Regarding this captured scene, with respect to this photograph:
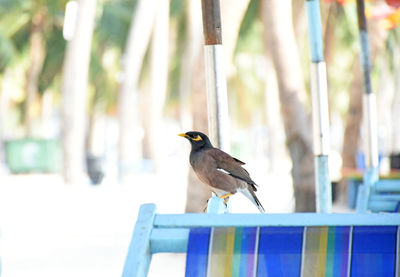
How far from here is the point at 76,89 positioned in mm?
20688

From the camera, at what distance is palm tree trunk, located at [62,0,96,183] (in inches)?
794

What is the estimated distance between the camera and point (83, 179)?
21.1 m

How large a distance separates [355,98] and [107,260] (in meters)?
7.34

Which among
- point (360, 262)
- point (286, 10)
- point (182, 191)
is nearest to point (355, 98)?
point (286, 10)

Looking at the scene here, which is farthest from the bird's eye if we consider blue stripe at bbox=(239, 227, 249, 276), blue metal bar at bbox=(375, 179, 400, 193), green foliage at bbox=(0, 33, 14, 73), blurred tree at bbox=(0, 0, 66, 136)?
green foliage at bbox=(0, 33, 14, 73)

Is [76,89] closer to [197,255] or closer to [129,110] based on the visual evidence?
[129,110]

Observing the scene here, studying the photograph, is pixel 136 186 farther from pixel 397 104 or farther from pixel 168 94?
pixel 168 94

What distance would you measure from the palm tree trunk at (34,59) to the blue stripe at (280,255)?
102 ft

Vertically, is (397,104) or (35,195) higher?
(397,104)

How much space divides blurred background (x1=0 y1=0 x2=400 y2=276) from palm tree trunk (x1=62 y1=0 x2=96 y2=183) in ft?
0.11

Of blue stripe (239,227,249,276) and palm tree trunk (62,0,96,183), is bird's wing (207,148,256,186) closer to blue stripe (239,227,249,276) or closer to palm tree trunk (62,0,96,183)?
blue stripe (239,227,249,276)

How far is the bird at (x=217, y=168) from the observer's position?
3910mm

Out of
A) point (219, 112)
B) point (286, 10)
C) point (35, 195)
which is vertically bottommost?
point (35, 195)

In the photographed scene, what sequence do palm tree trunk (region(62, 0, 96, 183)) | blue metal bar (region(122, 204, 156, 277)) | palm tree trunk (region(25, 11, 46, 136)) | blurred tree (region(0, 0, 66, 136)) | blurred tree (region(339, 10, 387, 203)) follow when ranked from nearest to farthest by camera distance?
blue metal bar (region(122, 204, 156, 277)) → blurred tree (region(339, 10, 387, 203)) → palm tree trunk (region(62, 0, 96, 183)) → blurred tree (region(0, 0, 66, 136)) → palm tree trunk (region(25, 11, 46, 136))
